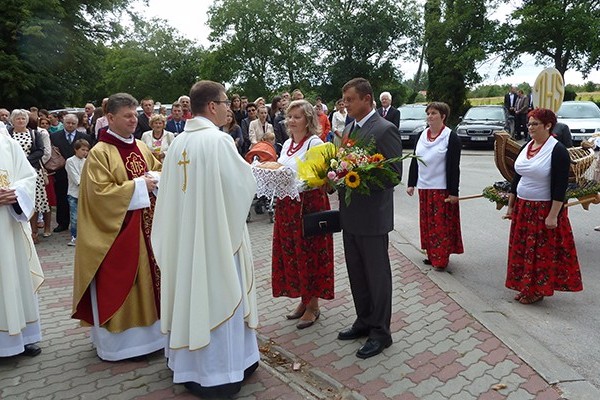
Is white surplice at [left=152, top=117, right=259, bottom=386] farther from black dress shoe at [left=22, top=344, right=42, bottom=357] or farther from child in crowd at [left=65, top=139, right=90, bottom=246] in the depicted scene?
child in crowd at [left=65, top=139, right=90, bottom=246]

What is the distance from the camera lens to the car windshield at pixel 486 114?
1972cm

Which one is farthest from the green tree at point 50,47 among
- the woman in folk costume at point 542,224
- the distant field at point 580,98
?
the distant field at point 580,98

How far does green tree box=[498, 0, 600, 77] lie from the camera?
2264cm

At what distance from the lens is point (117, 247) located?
418cm

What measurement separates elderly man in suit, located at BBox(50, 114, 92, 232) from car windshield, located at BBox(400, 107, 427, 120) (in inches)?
570

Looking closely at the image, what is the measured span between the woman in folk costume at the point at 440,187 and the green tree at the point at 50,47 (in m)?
17.0

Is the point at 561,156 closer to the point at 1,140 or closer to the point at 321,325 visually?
the point at 321,325

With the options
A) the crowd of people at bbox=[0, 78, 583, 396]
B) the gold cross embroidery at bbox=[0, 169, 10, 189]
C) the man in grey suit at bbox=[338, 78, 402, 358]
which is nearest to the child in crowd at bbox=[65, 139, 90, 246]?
the crowd of people at bbox=[0, 78, 583, 396]

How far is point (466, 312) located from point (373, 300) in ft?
4.39

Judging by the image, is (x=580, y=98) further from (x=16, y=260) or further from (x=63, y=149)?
(x=16, y=260)

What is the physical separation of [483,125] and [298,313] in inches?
627

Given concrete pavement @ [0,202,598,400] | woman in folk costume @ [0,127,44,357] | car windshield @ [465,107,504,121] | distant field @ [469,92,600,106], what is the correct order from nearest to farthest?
concrete pavement @ [0,202,598,400] → woman in folk costume @ [0,127,44,357] → car windshield @ [465,107,504,121] → distant field @ [469,92,600,106]

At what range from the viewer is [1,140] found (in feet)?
14.5

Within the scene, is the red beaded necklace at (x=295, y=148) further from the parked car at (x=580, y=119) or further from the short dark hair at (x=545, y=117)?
the parked car at (x=580, y=119)
